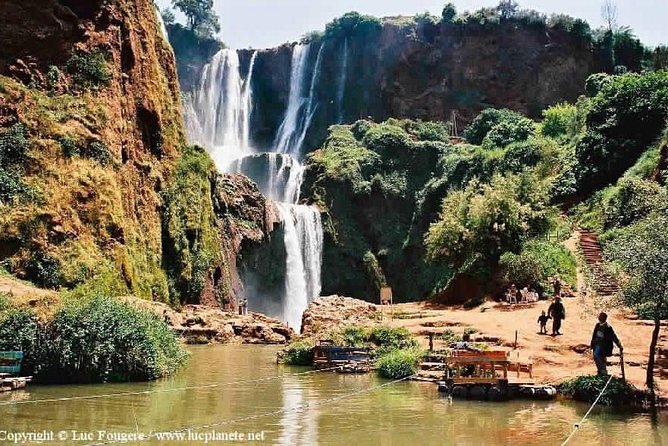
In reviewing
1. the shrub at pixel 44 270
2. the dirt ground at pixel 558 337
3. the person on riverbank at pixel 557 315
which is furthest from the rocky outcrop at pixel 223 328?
the person on riverbank at pixel 557 315

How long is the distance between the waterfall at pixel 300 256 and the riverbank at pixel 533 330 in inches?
652

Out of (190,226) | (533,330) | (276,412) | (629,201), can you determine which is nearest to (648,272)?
(276,412)

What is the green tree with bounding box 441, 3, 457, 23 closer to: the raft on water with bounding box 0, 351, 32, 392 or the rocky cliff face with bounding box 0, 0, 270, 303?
the rocky cliff face with bounding box 0, 0, 270, 303

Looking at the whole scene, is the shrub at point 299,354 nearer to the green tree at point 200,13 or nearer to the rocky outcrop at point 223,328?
the rocky outcrop at point 223,328

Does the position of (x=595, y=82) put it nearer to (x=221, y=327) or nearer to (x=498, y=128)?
(x=498, y=128)

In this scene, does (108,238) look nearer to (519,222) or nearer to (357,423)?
(357,423)

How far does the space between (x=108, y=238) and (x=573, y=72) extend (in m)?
52.0

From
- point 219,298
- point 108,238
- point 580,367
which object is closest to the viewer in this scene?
point 580,367

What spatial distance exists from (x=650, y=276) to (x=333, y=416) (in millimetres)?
7126

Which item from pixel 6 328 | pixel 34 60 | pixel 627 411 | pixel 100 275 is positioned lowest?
pixel 627 411

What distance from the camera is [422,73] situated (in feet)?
216

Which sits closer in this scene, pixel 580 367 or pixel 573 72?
pixel 580 367

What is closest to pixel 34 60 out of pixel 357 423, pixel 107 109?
pixel 107 109

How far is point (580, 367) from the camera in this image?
656 inches
